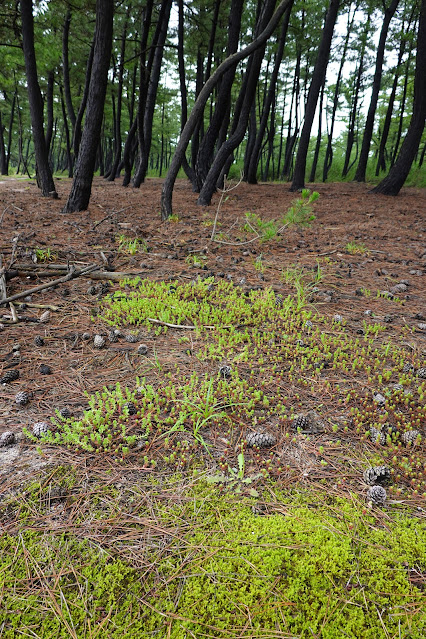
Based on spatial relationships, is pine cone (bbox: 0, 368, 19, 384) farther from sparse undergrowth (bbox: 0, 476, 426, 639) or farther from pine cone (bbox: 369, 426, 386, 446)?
pine cone (bbox: 369, 426, 386, 446)

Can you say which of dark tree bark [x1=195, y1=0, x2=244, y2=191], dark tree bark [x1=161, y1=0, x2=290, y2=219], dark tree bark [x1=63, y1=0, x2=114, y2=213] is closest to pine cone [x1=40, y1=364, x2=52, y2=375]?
dark tree bark [x1=161, y1=0, x2=290, y2=219]

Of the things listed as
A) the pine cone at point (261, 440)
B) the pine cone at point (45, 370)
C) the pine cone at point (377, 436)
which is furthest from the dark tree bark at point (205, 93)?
the pine cone at point (377, 436)

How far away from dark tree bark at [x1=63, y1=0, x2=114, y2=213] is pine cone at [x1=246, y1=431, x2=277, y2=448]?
719 centimetres

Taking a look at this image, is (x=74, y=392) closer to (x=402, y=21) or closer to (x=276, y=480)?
Answer: (x=276, y=480)

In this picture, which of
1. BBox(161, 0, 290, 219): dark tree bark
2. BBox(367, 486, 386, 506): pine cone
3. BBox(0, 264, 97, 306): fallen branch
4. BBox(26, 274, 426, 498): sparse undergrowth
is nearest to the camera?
BBox(367, 486, 386, 506): pine cone

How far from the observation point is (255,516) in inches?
56.4

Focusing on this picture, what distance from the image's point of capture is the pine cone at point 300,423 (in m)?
1.97

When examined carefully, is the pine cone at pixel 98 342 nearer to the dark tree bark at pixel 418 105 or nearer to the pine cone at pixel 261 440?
the pine cone at pixel 261 440

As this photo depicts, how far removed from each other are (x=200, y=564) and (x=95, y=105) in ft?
26.6

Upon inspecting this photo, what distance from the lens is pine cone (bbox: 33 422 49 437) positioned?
1813 millimetres

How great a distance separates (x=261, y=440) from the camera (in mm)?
1823

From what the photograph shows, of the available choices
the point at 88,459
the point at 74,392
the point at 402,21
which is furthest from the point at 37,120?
the point at 402,21

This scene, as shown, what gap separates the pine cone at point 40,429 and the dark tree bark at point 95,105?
22.0 feet

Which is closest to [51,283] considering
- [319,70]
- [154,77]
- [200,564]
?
[200,564]
